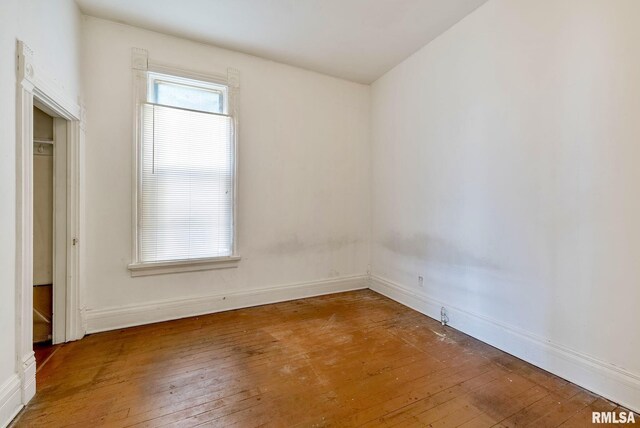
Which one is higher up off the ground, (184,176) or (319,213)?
(184,176)

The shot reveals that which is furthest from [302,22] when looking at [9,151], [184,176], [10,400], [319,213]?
[10,400]

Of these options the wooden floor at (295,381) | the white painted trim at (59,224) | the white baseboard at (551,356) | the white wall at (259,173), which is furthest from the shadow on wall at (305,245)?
the white painted trim at (59,224)

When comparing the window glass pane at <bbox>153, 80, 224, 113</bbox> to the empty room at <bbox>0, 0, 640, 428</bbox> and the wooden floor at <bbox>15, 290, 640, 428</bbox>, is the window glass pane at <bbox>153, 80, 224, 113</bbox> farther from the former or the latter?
the wooden floor at <bbox>15, 290, 640, 428</bbox>

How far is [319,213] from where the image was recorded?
3.90 m

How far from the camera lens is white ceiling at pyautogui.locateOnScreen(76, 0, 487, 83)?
2566 mm

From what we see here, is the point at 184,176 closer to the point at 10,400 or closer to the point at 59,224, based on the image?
the point at 59,224

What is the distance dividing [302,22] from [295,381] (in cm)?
320

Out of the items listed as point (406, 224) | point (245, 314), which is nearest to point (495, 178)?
point (406, 224)

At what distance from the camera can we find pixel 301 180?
376 cm

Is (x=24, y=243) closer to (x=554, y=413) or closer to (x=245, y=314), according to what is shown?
(x=245, y=314)

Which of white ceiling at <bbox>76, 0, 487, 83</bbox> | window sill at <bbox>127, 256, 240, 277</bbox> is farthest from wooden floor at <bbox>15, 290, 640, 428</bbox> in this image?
white ceiling at <bbox>76, 0, 487, 83</bbox>

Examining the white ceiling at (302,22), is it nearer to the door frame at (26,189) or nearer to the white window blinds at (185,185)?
the white window blinds at (185,185)

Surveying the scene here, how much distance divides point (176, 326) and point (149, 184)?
1504mm

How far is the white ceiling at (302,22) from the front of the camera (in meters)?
2.57
